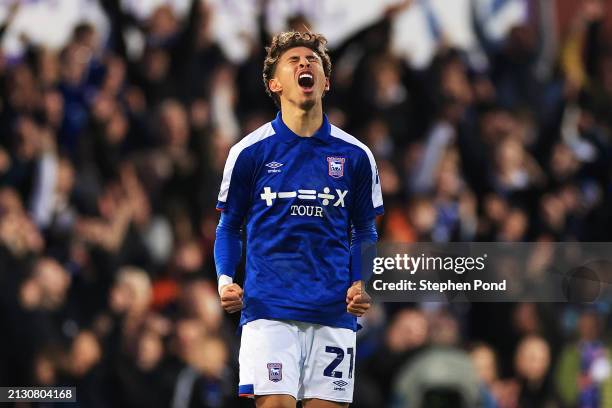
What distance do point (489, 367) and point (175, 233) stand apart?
104 inches

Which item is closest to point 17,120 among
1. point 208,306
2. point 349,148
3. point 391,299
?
point 208,306

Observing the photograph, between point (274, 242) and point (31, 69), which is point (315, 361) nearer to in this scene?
point (274, 242)

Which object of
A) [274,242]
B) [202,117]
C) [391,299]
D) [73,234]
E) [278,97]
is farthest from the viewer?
[202,117]

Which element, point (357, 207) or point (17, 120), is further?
point (17, 120)

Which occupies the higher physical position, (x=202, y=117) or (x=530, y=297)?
(x=202, y=117)

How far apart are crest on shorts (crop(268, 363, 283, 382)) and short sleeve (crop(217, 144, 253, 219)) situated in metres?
0.69

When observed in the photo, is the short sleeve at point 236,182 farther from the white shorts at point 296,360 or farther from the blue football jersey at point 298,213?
the white shorts at point 296,360

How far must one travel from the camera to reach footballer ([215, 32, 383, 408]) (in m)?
4.82

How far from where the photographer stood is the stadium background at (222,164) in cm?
841

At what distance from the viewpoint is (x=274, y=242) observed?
488 cm
